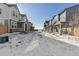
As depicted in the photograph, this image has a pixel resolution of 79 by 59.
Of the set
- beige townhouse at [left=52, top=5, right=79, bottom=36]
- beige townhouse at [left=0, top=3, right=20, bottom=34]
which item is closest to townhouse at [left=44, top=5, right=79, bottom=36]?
beige townhouse at [left=52, top=5, right=79, bottom=36]

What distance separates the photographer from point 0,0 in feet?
10.0

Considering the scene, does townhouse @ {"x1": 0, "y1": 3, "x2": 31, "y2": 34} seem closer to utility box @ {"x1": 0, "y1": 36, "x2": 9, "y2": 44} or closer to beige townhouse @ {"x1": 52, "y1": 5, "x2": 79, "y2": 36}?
utility box @ {"x1": 0, "y1": 36, "x2": 9, "y2": 44}

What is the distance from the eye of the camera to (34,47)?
3.25 metres

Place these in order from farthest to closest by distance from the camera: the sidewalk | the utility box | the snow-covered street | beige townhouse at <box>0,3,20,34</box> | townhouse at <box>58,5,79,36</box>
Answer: the sidewalk
beige townhouse at <box>0,3,20,34</box>
townhouse at <box>58,5,79,36</box>
the utility box
the snow-covered street

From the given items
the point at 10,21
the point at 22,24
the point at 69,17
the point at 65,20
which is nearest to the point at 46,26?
the point at 65,20

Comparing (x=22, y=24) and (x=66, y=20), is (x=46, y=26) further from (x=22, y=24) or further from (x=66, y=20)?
(x=22, y=24)

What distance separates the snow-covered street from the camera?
117 inches

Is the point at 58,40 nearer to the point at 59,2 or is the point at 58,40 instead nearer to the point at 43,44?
the point at 43,44

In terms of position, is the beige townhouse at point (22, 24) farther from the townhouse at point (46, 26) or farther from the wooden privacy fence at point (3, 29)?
the townhouse at point (46, 26)

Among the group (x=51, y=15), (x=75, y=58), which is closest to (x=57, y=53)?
(x=75, y=58)

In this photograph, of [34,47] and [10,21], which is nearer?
[34,47]

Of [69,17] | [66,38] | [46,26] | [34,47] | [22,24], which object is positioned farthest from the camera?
[22,24]

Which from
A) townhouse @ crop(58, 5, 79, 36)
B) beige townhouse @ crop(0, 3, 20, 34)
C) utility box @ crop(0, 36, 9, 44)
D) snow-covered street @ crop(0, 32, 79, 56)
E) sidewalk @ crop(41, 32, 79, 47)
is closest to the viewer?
snow-covered street @ crop(0, 32, 79, 56)

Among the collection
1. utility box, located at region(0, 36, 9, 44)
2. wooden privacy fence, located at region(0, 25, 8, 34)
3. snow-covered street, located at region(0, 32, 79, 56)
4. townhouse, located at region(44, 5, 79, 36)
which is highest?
townhouse, located at region(44, 5, 79, 36)
